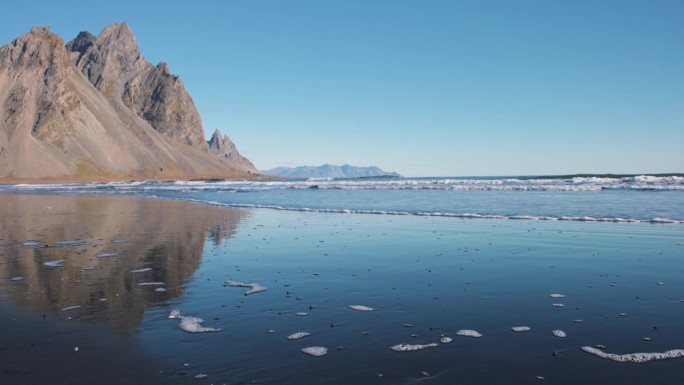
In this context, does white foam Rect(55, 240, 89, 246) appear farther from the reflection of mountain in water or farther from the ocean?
the ocean

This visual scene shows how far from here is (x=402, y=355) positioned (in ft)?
21.0

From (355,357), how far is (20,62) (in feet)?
541

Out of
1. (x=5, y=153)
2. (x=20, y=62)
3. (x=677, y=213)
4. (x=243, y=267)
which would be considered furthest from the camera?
(x=20, y=62)

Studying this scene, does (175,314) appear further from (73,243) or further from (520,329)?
(73,243)

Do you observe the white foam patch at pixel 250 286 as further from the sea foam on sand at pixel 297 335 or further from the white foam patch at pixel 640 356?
the white foam patch at pixel 640 356

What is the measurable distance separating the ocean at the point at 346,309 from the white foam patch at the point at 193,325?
0.11 ft

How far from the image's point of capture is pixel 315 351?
6.54 m

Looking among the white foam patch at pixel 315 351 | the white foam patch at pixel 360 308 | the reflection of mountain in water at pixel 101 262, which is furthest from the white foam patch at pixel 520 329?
the reflection of mountain in water at pixel 101 262

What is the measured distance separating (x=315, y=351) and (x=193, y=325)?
2166 mm

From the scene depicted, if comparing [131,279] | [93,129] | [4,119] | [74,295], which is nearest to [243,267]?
[131,279]

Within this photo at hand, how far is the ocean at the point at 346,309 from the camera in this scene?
5.96m

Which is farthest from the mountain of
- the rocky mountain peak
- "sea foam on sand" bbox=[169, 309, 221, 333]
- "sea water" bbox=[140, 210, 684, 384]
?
"sea foam on sand" bbox=[169, 309, 221, 333]

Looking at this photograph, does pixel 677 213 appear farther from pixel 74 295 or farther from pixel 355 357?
pixel 74 295

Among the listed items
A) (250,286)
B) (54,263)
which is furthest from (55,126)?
(250,286)
